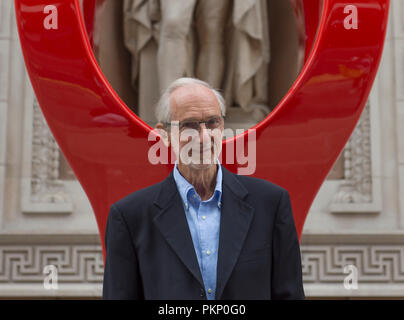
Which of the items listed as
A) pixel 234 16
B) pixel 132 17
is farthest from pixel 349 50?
pixel 132 17

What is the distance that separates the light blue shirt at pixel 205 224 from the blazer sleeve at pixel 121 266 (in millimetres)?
108

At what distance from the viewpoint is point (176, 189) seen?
1.02m

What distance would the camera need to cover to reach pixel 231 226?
96 centimetres

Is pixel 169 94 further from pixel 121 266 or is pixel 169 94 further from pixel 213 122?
pixel 121 266

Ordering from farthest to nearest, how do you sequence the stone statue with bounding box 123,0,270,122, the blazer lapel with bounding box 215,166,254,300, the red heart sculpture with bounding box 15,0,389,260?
the stone statue with bounding box 123,0,270,122
the red heart sculpture with bounding box 15,0,389,260
the blazer lapel with bounding box 215,166,254,300

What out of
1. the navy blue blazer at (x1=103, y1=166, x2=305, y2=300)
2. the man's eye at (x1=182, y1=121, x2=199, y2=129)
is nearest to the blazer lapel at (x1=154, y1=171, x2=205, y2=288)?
the navy blue blazer at (x1=103, y1=166, x2=305, y2=300)

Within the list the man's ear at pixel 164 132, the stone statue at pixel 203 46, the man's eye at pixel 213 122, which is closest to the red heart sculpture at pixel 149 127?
the man's ear at pixel 164 132

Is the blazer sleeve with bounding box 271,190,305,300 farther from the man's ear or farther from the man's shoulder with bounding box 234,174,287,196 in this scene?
the man's ear

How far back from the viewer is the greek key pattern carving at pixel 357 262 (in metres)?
3.05

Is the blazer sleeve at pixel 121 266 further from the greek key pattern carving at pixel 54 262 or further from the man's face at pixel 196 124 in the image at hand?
the greek key pattern carving at pixel 54 262

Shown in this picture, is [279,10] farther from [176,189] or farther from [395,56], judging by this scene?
[176,189]

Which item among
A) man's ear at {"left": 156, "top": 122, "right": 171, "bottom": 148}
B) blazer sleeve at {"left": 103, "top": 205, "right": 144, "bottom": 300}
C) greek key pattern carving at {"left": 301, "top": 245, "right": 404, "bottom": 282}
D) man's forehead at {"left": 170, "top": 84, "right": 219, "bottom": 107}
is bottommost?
greek key pattern carving at {"left": 301, "top": 245, "right": 404, "bottom": 282}

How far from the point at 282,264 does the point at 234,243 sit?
0.09m

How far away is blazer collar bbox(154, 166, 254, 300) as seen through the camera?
3.06 ft
